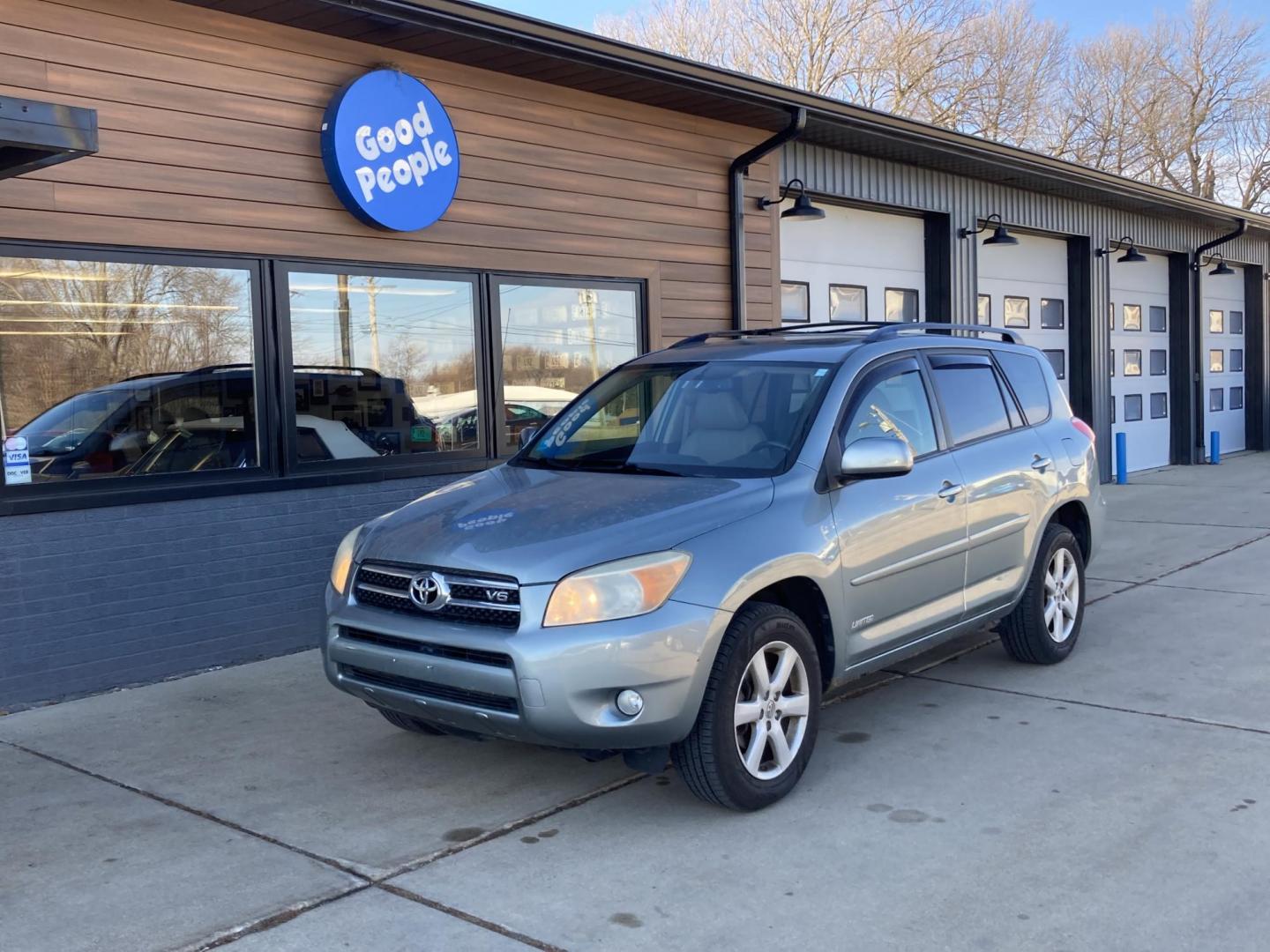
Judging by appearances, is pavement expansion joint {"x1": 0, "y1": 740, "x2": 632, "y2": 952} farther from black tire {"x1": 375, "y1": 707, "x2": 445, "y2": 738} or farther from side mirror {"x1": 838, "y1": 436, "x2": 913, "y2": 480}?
side mirror {"x1": 838, "y1": 436, "x2": 913, "y2": 480}

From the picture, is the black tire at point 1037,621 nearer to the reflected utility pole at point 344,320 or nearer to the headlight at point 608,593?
the headlight at point 608,593

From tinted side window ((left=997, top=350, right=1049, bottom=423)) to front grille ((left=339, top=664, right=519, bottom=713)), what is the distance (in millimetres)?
3574

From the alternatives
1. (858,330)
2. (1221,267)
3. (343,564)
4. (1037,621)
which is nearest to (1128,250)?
(1221,267)

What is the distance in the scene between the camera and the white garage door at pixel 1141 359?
675 inches

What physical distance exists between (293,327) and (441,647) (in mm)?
3609

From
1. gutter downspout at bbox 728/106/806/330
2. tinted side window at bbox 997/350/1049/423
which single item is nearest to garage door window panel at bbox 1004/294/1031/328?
gutter downspout at bbox 728/106/806/330

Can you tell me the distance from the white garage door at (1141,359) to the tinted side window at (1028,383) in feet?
35.0

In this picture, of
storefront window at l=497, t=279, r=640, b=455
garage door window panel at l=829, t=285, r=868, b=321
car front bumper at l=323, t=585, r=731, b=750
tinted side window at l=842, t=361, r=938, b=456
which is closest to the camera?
car front bumper at l=323, t=585, r=731, b=750

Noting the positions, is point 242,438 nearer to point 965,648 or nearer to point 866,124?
point 965,648

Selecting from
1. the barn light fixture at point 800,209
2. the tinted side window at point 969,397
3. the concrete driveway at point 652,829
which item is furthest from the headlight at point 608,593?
the barn light fixture at point 800,209

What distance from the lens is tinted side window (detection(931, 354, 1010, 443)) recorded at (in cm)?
584

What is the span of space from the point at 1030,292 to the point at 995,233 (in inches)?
75.9

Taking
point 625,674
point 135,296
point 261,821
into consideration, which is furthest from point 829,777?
point 135,296

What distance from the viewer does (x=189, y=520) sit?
6762 mm
